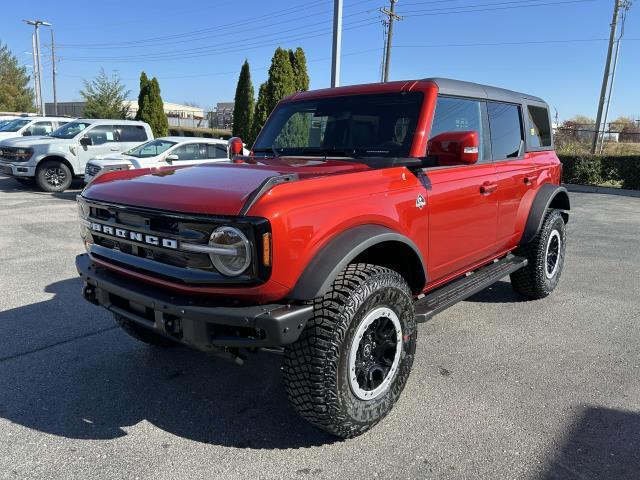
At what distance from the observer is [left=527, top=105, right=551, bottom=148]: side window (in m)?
5.02

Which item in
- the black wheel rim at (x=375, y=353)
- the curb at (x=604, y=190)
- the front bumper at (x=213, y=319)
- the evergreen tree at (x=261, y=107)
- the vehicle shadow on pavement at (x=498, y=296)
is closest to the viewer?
the front bumper at (x=213, y=319)

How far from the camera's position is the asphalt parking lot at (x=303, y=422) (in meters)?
2.59

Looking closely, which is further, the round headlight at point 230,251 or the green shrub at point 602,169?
the green shrub at point 602,169

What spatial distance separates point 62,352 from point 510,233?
12.5ft

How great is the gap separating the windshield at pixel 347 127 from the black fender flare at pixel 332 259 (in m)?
0.93

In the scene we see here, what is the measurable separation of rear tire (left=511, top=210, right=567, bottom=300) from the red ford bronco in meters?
0.82

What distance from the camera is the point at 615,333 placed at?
4.37 metres

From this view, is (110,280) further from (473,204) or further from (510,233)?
(510,233)

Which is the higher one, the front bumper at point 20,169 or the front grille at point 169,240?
the front grille at point 169,240

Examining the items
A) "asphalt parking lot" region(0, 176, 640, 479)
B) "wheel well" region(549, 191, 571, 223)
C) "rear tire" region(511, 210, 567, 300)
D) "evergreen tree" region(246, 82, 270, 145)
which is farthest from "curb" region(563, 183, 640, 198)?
"asphalt parking lot" region(0, 176, 640, 479)

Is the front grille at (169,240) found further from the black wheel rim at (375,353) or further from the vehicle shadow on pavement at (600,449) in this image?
the vehicle shadow on pavement at (600,449)

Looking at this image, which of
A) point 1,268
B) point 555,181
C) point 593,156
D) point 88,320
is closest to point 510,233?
point 555,181

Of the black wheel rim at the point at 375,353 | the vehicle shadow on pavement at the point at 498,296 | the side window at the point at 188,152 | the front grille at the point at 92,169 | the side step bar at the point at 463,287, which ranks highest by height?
the side window at the point at 188,152

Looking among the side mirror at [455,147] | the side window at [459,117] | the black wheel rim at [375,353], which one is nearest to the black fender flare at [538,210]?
the side window at [459,117]
